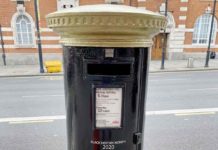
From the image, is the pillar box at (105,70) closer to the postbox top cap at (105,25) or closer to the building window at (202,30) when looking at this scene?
the postbox top cap at (105,25)

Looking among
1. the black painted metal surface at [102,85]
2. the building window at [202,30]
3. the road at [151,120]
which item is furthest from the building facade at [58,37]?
the black painted metal surface at [102,85]

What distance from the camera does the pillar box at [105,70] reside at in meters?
1.22

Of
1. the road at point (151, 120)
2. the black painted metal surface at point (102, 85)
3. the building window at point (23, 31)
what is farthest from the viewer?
the building window at point (23, 31)

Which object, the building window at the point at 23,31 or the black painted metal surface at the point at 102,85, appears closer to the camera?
the black painted metal surface at the point at 102,85

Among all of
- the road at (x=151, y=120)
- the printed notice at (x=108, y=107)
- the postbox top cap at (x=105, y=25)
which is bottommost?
the road at (x=151, y=120)

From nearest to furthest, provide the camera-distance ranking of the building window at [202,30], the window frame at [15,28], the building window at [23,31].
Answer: the window frame at [15,28] → the building window at [23,31] → the building window at [202,30]

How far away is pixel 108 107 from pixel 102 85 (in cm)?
18

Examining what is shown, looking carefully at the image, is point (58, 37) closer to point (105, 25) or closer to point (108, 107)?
point (108, 107)

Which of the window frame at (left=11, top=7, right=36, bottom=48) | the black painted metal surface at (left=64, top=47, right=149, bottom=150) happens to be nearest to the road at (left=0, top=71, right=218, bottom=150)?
the black painted metal surface at (left=64, top=47, right=149, bottom=150)

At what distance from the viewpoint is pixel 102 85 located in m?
1.38

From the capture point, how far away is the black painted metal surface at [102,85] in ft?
4.41

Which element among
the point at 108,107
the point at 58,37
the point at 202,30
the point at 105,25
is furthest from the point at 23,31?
the point at 105,25

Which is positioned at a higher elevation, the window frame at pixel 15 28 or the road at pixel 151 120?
the window frame at pixel 15 28

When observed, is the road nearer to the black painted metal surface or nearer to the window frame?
the black painted metal surface
